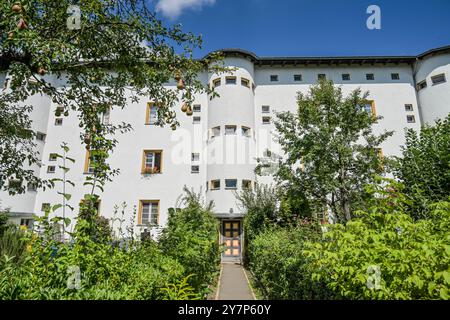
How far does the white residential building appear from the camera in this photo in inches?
707

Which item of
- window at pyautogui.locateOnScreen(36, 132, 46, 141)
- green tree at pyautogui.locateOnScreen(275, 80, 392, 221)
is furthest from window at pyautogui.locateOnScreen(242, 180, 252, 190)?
window at pyautogui.locateOnScreen(36, 132, 46, 141)

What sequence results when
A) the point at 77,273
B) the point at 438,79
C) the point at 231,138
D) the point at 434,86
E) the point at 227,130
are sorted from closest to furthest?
1. the point at 77,273
2. the point at 231,138
3. the point at 227,130
4. the point at 434,86
5. the point at 438,79

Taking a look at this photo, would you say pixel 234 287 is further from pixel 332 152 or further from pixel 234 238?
pixel 234 238

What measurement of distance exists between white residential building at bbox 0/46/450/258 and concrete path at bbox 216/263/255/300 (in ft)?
15.7

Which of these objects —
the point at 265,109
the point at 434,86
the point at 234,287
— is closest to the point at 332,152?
the point at 234,287

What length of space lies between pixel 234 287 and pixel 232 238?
7.90m

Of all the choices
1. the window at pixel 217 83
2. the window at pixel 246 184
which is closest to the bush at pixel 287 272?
→ the window at pixel 246 184

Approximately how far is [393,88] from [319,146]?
14544mm

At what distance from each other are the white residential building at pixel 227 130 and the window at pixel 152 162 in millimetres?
76

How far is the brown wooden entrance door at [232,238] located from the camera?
56.4ft

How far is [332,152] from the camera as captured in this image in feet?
34.3

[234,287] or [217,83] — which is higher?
[217,83]
